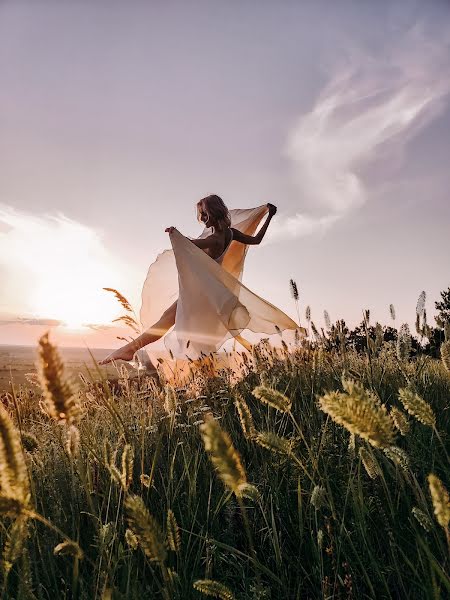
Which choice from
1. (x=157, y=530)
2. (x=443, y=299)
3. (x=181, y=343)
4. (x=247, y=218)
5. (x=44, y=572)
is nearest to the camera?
(x=157, y=530)

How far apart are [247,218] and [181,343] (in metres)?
3.38

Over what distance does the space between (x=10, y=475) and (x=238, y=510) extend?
49.5 inches

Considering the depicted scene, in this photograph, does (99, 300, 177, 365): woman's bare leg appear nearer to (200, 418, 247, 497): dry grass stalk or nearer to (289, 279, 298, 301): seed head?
(289, 279, 298, 301): seed head

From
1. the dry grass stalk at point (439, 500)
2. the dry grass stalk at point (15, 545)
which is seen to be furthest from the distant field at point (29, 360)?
the dry grass stalk at point (439, 500)

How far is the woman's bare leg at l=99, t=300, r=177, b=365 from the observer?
7.12 meters

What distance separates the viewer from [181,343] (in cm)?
720

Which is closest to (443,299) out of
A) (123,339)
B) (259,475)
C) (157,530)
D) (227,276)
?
(227,276)

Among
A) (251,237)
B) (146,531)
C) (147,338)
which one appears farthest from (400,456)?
(251,237)

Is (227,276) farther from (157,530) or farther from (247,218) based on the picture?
(157,530)

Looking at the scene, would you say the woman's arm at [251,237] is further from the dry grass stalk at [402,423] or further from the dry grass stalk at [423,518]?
the dry grass stalk at [423,518]

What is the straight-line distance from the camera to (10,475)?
2.67 ft

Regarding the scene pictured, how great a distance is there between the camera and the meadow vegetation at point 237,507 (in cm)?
87

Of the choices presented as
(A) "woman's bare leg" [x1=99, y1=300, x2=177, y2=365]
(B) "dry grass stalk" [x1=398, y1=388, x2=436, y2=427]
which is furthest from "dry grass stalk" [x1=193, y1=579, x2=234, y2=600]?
(A) "woman's bare leg" [x1=99, y1=300, x2=177, y2=365]

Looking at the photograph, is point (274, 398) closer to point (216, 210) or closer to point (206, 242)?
point (206, 242)
